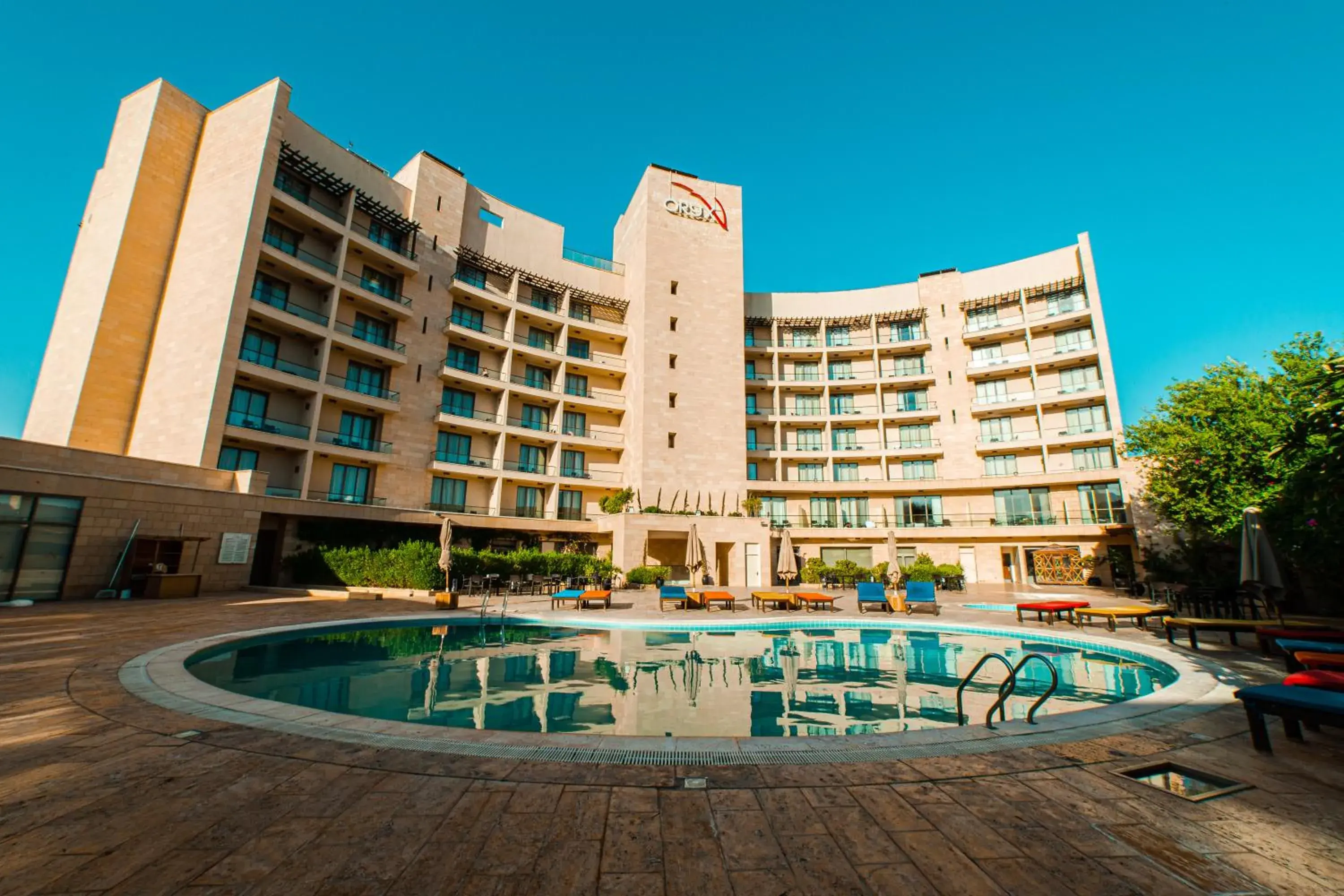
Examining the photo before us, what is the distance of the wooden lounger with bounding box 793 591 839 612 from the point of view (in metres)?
16.2

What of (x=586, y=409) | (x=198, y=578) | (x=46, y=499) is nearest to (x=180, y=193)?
(x=46, y=499)

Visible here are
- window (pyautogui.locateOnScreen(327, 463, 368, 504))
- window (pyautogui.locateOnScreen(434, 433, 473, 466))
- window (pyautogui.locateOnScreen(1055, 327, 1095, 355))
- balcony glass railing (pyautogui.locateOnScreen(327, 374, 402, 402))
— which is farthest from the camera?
window (pyautogui.locateOnScreen(1055, 327, 1095, 355))

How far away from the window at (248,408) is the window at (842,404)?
1331 inches

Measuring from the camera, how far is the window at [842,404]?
127 ft

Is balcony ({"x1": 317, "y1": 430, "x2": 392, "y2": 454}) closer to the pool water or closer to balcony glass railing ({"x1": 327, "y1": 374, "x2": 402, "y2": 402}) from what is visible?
balcony glass railing ({"x1": 327, "y1": 374, "x2": 402, "y2": 402})

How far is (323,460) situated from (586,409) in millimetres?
14389

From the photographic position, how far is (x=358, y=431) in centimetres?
2661

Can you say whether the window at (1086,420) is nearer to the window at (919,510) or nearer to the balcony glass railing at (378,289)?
the window at (919,510)

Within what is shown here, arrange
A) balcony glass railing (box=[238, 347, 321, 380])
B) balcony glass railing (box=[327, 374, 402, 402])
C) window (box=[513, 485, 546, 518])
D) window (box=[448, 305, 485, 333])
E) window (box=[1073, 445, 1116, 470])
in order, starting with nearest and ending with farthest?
balcony glass railing (box=[238, 347, 321, 380]) → balcony glass railing (box=[327, 374, 402, 402]) → window (box=[513, 485, 546, 518]) → window (box=[1073, 445, 1116, 470]) → window (box=[448, 305, 485, 333])

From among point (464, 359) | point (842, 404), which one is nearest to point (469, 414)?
point (464, 359)

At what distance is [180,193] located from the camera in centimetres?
2427

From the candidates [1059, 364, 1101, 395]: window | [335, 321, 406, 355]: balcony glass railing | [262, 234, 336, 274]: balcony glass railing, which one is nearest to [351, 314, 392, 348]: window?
[335, 321, 406, 355]: balcony glass railing

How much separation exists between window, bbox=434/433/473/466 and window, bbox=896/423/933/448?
92.8 ft

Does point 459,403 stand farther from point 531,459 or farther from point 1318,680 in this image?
point 1318,680
